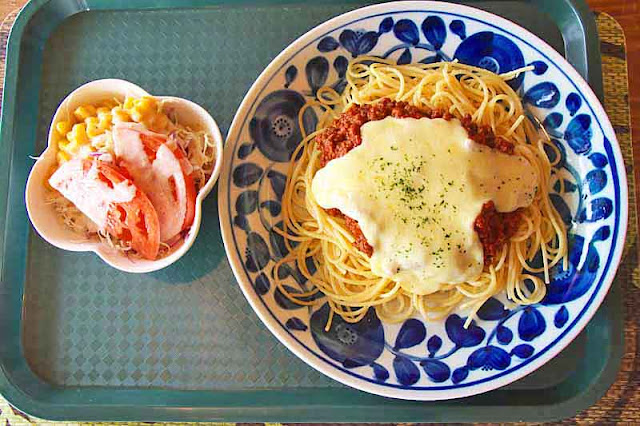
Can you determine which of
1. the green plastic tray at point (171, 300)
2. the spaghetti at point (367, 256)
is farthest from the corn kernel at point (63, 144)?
the spaghetti at point (367, 256)

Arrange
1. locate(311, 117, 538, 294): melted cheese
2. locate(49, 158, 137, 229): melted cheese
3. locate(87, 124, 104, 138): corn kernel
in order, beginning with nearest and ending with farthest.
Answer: locate(311, 117, 538, 294): melted cheese, locate(49, 158, 137, 229): melted cheese, locate(87, 124, 104, 138): corn kernel

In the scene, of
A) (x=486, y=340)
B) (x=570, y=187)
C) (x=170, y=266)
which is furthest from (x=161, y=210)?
(x=570, y=187)

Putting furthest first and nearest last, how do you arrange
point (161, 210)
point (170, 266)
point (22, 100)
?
1. point (22, 100)
2. point (170, 266)
3. point (161, 210)

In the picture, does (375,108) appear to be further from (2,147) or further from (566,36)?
(2,147)

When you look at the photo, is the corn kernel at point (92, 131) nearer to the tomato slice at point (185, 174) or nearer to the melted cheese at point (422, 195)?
the tomato slice at point (185, 174)

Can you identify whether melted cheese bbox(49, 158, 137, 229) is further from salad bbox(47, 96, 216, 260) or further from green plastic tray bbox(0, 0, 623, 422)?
green plastic tray bbox(0, 0, 623, 422)

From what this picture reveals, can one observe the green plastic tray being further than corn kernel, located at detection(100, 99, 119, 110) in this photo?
No

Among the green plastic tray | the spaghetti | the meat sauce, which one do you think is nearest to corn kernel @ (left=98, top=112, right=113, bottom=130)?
the green plastic tray
